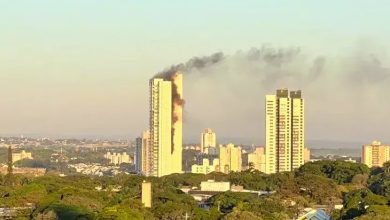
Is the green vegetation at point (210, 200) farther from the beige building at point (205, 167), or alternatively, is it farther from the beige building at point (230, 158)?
the beige building at point (230, 158)

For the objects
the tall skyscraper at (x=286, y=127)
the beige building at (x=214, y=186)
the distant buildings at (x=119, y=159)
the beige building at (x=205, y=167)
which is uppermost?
the tall skyscraper at (x=286, y=127)

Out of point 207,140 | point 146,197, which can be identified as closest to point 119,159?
point 207,140

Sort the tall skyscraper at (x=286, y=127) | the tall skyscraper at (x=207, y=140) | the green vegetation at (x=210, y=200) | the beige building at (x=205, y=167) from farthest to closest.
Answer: the tall skyscraper at (x=207, y=140)
the beige building at (x=205, y=167)
the tall skyscraper at (x=286, y=127)
the green vegetation at (x=210, y=200)

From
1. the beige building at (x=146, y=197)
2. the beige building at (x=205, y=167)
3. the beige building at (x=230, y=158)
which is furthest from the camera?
the beige building at (x=230, y=158)

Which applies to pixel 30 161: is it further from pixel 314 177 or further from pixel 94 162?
pixel 314 177

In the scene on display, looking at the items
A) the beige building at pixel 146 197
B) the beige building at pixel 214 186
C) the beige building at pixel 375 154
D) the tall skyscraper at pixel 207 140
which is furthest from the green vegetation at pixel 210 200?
the tall skyscraper at pixel 207 140

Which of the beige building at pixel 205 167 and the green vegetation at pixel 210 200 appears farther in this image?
the beige building at pixel 205 167

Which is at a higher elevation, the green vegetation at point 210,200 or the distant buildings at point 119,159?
the green vegetation at point 210,200
